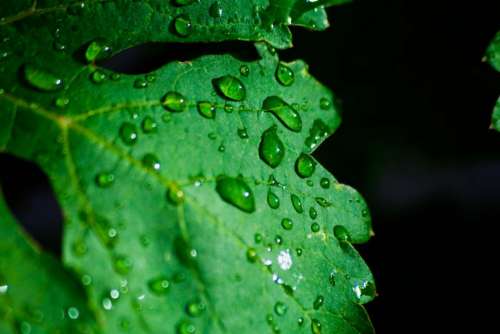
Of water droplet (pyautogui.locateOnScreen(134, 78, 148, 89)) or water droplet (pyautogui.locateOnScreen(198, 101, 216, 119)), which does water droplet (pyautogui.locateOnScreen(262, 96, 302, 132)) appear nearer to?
water droplet (pyautogui.locateOnScreen(198, 101, 216, 119))

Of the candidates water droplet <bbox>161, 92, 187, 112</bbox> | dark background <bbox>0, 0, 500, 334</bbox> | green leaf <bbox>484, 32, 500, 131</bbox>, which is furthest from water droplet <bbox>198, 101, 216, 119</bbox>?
dark background <bbox>0, 0, 500, 334</bbox>

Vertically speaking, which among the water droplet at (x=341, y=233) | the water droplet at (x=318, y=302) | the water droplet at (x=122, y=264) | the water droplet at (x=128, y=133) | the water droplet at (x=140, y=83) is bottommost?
the water droplet at (x=122, y=264)

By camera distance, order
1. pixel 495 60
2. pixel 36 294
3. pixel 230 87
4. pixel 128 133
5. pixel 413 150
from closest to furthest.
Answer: pixel 36 294
pixel 128 133
pixel 230 87
pixel 495 60
pixel 413 150

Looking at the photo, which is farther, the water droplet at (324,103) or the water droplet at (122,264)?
the water droplet at (324,103)

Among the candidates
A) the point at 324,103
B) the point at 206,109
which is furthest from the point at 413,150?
the point at 206,109

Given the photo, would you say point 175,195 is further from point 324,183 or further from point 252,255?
point 324,183

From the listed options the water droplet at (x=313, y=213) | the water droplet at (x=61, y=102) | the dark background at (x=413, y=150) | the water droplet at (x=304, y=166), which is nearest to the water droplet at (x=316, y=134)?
the water droplet at (x=304, y=166)

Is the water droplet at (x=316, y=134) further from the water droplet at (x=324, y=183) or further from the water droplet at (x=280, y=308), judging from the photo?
the water droplet at (x=280, y=308)
